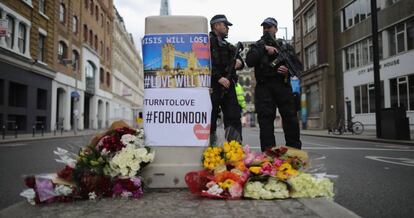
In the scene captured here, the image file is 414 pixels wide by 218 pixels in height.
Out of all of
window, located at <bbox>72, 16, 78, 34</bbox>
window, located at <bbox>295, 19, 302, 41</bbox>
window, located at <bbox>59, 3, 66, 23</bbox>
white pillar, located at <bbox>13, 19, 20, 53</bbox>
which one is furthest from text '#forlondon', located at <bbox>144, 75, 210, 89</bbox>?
window, located at <bbox>295, 19, 302, 41</bbox>

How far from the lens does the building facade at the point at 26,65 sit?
23062mm

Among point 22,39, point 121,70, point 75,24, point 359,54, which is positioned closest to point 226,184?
point 22,39

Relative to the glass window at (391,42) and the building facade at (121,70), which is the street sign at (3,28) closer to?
the glass window at (391,42)

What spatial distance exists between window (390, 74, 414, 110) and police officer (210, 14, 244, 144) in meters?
20.7

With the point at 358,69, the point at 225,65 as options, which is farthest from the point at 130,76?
the point at 225,65

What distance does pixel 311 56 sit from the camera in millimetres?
39688

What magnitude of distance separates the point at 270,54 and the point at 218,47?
0.70 meters

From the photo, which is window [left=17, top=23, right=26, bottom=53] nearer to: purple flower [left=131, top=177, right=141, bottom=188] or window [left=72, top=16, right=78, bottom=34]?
window [left=72, top=16, right=78, bottom=34]

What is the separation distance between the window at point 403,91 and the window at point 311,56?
46.8 feet

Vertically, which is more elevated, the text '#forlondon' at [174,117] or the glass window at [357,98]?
the glass window at [357,98]

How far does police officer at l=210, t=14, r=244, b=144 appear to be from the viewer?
5105mm

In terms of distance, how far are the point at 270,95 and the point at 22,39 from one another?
2481 cm

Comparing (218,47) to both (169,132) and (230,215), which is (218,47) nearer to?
(169,132)

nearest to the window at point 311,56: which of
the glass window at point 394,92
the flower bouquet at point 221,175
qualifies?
the glass window at point 394,92
